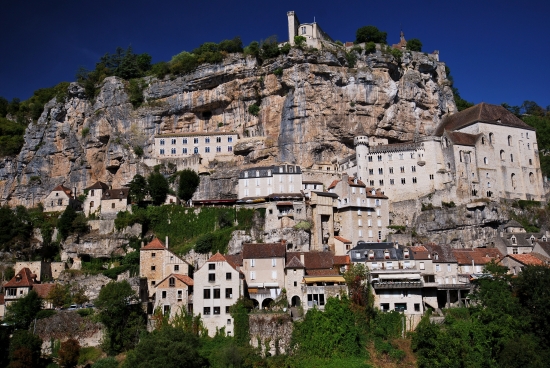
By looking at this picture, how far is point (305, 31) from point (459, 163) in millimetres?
28691

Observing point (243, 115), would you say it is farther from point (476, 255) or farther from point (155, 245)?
point (476, 255)

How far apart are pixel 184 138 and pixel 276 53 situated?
1700cm

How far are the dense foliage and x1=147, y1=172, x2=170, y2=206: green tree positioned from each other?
34.4m

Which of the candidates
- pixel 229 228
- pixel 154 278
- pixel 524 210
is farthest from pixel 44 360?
pixel 524 210

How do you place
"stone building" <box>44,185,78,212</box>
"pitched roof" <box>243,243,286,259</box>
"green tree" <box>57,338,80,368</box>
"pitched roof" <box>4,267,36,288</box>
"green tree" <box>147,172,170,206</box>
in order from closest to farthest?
"green tree" <box>57,338,80,368</box> < "pitched roof" <box>243,243,286,259</box> < "pitched roof" <box>4,267,36,288</box> < "green tree" <box>147,172,170,206</box> < "stone building" <box>44,185,78,212</box>

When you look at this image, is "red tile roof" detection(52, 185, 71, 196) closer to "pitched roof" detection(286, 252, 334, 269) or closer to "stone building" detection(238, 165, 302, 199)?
"stone building" detection(238, 165, 302, 199)

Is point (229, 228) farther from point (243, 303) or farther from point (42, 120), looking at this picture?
point (42, 120)

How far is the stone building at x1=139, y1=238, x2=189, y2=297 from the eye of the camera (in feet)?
179

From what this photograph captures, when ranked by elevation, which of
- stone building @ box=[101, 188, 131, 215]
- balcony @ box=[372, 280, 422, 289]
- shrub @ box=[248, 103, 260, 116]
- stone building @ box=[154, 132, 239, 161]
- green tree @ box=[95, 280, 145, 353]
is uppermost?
shrub @ box=[248, 103, 260, 116]

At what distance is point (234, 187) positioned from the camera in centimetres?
6950

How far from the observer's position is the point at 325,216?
2470 inches

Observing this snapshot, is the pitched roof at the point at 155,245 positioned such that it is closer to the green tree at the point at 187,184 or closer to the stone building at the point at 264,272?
the stone building at the point at 264,272

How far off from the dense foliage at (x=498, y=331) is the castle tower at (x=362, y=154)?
82.7ft

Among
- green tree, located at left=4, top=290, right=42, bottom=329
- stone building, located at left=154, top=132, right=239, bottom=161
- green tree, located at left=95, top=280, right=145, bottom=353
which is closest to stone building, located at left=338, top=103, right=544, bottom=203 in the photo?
stone building, located at left=154, top=132, right=239, bottom=161
